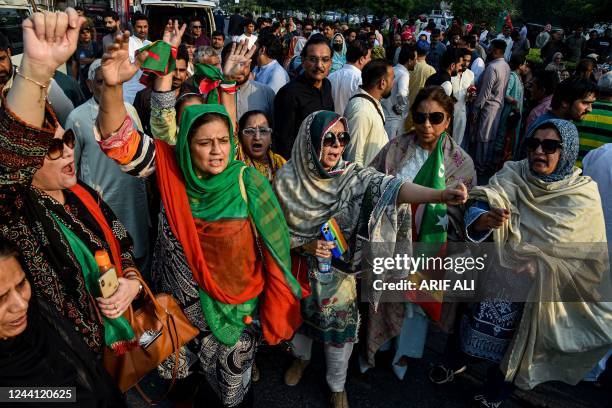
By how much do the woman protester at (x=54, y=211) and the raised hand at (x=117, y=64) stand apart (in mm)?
274

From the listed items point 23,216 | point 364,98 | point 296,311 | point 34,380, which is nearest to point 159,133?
point 23,216

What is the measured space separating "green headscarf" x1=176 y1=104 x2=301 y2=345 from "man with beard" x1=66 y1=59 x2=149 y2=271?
860mm

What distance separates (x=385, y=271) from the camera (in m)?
2.45

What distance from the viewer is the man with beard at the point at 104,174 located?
111 inches

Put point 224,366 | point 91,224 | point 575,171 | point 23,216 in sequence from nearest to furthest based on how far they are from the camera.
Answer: point 23,216 → point 91,224 → point 224,366 → point 575,171

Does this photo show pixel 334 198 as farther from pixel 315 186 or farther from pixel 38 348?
pixel 38 348

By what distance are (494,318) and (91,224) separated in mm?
2116

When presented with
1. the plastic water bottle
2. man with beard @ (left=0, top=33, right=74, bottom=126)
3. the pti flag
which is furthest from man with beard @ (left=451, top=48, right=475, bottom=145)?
man with beard @ (left=0, top=33, right=74, bottom=126)

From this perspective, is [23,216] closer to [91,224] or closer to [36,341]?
[91,224]

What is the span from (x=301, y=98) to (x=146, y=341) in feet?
8.69

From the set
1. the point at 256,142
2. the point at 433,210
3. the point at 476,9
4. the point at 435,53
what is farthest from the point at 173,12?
the point at 476,9

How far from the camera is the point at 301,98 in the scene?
160 inches

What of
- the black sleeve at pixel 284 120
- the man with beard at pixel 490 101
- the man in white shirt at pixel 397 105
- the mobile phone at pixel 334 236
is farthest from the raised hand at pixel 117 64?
the man with beard at pixel 490 101

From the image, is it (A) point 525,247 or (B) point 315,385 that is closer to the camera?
(A) point 525,247
